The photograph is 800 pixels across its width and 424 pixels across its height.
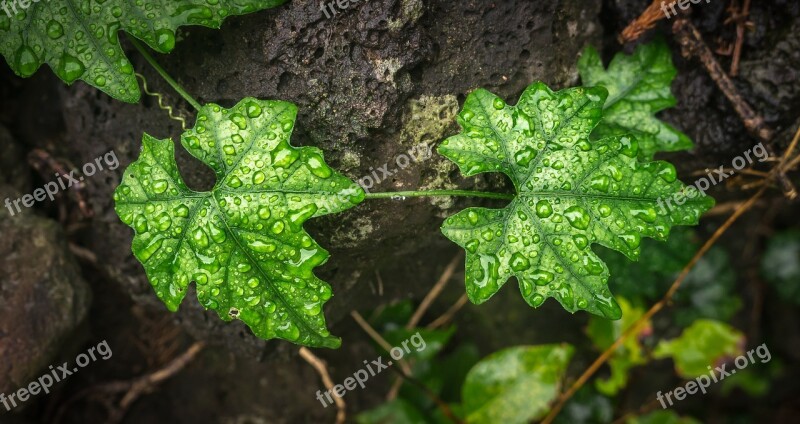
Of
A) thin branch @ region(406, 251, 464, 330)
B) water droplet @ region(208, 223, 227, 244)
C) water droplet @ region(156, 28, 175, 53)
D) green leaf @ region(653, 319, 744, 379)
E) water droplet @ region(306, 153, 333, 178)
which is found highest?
water droplet @ region(156, 28, 175, 53)

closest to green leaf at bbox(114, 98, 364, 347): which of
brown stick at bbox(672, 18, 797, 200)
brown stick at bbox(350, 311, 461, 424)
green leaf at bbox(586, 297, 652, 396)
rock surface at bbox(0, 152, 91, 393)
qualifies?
rock surface at bbox(0, 152, 91, 393)

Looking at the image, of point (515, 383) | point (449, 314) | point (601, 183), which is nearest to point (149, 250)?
point (601, 183)

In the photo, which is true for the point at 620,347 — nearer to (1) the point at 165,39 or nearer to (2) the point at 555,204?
(2) the point at 555,204

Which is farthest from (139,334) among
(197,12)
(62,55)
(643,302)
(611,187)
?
(643,302)

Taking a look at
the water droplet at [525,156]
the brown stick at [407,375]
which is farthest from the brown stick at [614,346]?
the water droplet at [525,156]

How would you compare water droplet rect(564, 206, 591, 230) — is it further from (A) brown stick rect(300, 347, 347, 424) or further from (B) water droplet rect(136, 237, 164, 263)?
(A) brown stick rect(300, 347, 347, 424)

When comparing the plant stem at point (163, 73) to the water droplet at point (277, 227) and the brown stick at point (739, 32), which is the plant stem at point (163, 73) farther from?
the brown stick at point (739, 32)

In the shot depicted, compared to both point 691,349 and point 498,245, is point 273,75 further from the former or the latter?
point 691,349
